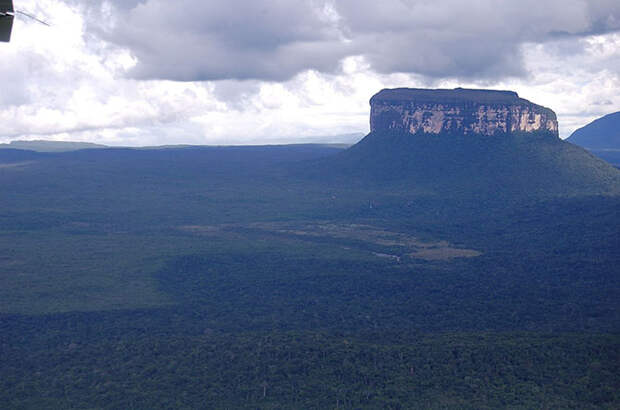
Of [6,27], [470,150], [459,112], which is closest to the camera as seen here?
[6,27]

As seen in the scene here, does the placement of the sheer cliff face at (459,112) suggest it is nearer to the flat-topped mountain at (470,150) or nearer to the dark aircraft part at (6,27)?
the flat-topped mountain at (470,150)

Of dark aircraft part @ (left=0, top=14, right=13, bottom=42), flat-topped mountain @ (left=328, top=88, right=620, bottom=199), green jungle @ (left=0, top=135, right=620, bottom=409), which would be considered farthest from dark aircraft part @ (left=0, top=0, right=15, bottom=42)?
flat-topped mountain @ (left=328, top=88, right=620, bottom=199)

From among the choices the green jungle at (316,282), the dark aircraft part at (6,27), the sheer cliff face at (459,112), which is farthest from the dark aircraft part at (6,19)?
the sheer cliff face at (459,112)

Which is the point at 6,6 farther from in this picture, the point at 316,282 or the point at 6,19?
the point at 316,282

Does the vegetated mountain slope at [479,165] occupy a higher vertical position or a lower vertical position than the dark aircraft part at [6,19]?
lower

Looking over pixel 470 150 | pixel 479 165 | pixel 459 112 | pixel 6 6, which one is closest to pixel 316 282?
pixel 6 6

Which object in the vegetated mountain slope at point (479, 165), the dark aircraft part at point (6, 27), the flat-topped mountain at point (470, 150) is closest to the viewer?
the dark aircraft part at point (6, 27)

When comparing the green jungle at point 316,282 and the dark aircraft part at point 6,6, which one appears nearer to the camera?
the dark aircraft part at point 6,6
